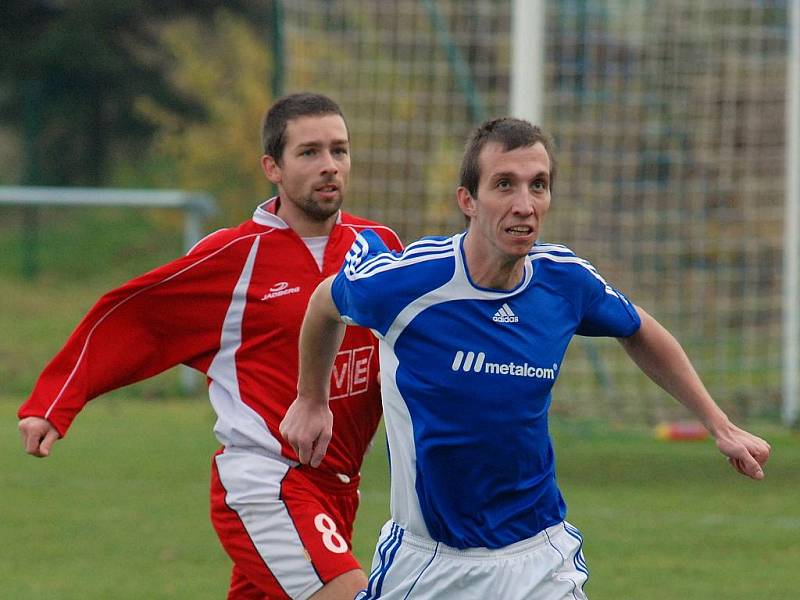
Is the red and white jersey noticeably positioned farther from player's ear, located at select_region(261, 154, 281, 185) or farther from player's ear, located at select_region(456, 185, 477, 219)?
player's ear, located at select_region(456, 185, 477, 219)

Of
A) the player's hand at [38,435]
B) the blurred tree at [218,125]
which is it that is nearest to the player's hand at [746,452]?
the player's hand at [38,435]

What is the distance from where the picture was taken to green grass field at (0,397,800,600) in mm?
7797

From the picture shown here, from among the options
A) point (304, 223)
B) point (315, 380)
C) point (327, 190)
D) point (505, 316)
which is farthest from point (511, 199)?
point (304, 223)

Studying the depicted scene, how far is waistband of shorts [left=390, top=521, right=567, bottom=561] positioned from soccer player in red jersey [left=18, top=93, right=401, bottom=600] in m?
0.76

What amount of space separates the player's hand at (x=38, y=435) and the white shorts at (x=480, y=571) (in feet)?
4.64

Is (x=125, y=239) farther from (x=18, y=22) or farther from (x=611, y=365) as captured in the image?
(x=611, y=365)

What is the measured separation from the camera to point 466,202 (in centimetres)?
432

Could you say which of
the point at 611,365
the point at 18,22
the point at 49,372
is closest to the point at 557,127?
the point at 611,365

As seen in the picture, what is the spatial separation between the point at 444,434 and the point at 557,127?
25.0ft

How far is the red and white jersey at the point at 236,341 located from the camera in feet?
17.6

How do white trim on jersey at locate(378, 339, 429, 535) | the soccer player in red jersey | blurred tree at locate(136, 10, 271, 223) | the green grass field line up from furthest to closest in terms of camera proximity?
1. blurred tree at locate(136, 10, 271, 223)
2. the green grass field
3. the soccer player in red jersey
4. white trim on jersey at locate(378, 339, 429, 535)

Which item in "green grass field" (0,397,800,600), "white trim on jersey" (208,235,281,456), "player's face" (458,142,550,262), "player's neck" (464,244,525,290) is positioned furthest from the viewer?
"green grass field" (0,397,800,600)

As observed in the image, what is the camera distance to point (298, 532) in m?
5.16

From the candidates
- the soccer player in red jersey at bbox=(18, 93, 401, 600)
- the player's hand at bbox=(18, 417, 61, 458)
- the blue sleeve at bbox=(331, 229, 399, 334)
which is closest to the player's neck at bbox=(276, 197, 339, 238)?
the soccer player in red jersey at bbox=(18, 93, 401, 600)
